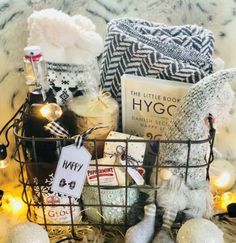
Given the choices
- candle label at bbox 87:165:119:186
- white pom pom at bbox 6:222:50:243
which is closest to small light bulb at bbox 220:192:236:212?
candle label at bbox 87:165:119:186

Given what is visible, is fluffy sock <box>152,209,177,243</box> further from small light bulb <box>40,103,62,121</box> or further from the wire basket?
small light bulb <box>40,103,62,121</box>

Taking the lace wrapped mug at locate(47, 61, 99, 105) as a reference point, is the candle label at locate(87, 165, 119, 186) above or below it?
below

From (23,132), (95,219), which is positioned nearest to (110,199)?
(95,219)

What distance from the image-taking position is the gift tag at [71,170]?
612mm

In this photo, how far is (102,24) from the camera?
0.81 metres

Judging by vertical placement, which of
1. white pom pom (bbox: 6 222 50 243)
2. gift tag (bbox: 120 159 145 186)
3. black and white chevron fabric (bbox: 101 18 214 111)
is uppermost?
black and white chevron fabric (bbox: 101 18 214 111)

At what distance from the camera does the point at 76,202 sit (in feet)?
2.27

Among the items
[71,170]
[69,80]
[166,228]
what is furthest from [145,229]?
[69,80]

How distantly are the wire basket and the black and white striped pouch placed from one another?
119 mm

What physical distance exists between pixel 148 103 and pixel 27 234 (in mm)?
279

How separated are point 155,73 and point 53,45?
17 cm

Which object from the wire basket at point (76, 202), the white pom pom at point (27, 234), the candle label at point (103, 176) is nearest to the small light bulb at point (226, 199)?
the wire basket at point (76, 202)

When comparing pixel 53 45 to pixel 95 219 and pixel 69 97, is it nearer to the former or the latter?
pixel 69 97

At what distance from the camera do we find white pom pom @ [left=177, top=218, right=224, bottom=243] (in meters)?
0.60
